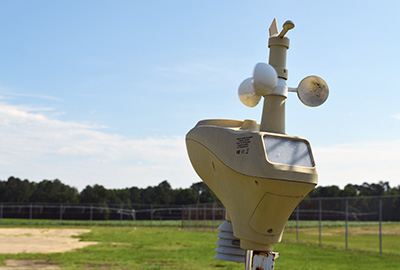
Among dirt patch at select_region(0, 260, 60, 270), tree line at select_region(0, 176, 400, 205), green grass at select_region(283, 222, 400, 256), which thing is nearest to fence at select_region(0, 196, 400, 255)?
green grass at select_region(283, 222, 400, 256)

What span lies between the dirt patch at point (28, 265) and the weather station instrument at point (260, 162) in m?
8.41

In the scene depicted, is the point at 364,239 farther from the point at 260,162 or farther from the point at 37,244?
the point at 260,162

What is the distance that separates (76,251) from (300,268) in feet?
23.0

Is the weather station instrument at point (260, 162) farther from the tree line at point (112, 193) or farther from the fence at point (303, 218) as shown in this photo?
the tree line at point (112, 193)

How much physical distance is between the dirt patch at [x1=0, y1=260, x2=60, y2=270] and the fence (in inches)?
396

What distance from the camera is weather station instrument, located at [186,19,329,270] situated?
2.59m

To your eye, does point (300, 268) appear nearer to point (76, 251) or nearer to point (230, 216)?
point (76, 251)

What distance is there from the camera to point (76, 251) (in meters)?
14.4

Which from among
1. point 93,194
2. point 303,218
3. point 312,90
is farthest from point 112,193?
point 312,90

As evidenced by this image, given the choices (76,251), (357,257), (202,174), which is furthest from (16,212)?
(202,174)

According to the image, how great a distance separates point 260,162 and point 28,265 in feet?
32.4

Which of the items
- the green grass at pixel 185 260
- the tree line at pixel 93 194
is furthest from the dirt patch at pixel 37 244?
the tree line at pixel 93 194

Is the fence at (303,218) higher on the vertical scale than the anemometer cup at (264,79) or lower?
lower

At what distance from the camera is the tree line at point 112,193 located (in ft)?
176
